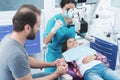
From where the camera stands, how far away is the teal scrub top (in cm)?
203

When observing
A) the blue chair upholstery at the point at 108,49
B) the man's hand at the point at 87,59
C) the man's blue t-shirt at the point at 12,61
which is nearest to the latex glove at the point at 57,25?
the man's hand at the point at 87,59

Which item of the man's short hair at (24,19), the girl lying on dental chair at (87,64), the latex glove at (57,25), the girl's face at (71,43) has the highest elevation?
the man's short hair at (24,19)

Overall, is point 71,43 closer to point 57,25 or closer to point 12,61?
point 57,25

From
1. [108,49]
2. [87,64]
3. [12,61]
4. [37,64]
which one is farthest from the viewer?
[108,49]

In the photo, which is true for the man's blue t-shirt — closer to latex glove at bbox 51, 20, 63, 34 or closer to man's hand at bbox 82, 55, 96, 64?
Result: latex glove at bbox 51, 20, 63, 34

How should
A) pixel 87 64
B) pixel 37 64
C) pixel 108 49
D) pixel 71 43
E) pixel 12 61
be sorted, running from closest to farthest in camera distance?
pixel 12 61 → pixel 37 64 → pixel 87 64 → pixel 71 43 → pixel 108 49

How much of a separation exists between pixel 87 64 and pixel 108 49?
1.46ft

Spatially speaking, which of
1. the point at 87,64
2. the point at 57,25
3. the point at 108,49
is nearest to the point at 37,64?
the point at 57,25

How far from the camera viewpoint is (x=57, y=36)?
204 cm

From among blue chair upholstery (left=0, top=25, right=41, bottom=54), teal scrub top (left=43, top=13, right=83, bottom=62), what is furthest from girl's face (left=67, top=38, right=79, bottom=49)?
blue chair upholstery (left=0, top=25, right=41, bottom=54)

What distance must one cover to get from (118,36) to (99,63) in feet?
2.49

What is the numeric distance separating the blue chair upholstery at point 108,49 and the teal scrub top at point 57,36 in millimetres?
438

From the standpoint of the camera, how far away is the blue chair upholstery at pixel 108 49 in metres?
2.21

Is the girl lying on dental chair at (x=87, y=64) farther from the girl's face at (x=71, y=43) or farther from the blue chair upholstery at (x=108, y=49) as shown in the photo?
the blue chair upholstery at (x=108, y=49)
